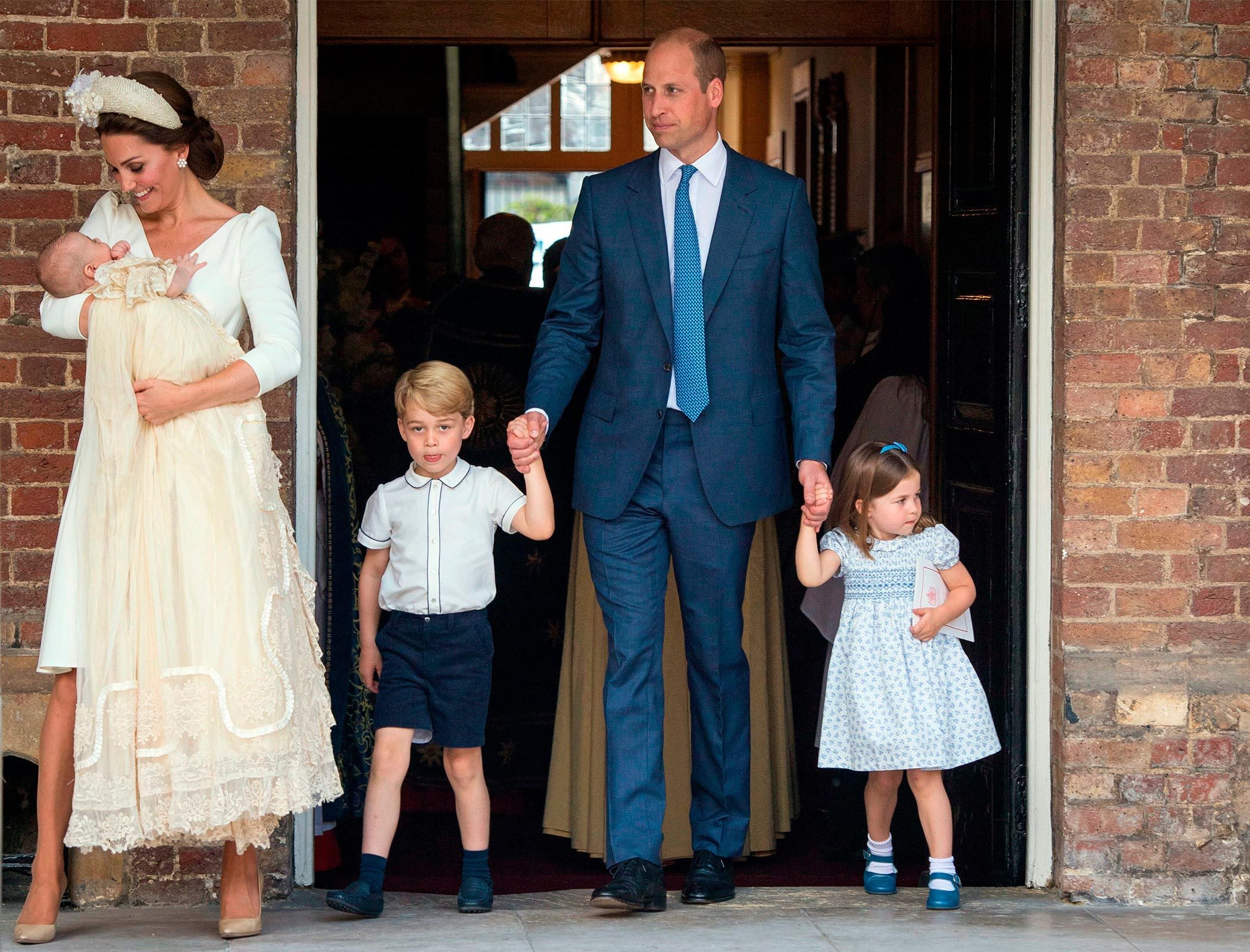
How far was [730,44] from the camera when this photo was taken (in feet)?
20.1

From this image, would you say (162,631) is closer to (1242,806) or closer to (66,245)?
(66,245)

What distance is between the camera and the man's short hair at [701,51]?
384 centimetres

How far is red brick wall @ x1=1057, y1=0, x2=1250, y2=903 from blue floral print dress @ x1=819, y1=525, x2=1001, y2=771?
30cm

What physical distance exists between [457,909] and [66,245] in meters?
1.76

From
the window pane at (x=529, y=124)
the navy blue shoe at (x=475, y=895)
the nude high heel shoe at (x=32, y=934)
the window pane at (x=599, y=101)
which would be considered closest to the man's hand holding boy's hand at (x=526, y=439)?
the navy blue shoe at (x=475, y=895)

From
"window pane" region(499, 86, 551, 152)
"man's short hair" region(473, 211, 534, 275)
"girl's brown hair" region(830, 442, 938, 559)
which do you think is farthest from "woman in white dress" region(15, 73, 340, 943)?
"window pane" region(499, 86, 551, 152)

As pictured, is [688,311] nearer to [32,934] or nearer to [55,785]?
[55,785]

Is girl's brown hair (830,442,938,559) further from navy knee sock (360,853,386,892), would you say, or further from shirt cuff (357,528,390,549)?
navy knee sock (360,853,386,892)

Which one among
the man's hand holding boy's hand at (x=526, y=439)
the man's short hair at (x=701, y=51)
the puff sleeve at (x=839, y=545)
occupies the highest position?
the man's short hair at (x=701, y=51)

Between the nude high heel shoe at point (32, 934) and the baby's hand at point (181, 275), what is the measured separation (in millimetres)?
1361

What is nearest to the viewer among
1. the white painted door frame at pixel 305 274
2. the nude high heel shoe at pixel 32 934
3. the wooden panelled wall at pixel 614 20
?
the nude high heel shoe at pixel 32 934

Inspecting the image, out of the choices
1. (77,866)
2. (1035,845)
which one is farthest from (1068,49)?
(77,866)

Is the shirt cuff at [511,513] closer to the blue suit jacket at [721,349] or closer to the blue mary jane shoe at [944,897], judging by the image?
the blue suit jacket at [721,349]

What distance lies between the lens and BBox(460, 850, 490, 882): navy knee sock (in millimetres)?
3895
